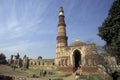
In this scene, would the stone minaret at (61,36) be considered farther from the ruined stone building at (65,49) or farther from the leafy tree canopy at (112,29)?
the leafy tree canopy at (112,29)

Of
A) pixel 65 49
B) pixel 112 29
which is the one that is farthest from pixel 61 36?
pixel 112 29

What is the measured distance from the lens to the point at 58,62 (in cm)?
5356

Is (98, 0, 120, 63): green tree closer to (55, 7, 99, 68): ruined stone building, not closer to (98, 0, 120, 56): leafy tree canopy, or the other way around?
(98, 0, 120, 56): leafy tree canopy

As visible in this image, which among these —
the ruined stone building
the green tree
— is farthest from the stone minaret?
the green tree

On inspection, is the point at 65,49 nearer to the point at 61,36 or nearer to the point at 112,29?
the point at 61,36

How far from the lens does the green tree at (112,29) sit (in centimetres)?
1988

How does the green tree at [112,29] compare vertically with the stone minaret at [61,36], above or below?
below

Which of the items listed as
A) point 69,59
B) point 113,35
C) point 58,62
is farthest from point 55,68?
point 113,35

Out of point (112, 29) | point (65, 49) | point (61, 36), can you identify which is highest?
point (61, 36)

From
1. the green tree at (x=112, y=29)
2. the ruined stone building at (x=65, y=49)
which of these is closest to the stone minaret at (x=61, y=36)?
the ruined stone building at (x=65, y=49)

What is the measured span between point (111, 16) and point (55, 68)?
34934 mm

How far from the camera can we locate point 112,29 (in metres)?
20.5

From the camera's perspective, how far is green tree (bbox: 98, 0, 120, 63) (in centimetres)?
1988

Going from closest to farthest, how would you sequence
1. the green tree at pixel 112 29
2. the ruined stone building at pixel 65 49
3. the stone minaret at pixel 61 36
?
the green tree at pixel 112 29 < the ruined stone building at pixel 65 49 < the stone minaret at pixel 61 36
